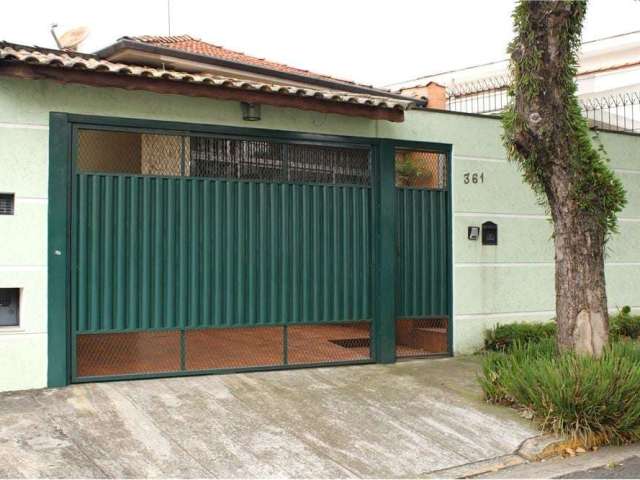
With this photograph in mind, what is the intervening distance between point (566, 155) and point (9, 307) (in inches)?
219

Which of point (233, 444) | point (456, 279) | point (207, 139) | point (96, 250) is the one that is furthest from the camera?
point (456, 279)

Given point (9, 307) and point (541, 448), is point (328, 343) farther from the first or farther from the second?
point (9, 307)

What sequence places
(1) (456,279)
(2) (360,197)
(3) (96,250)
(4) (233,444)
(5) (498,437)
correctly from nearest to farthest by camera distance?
(4) (233,444)
(5) (498,437)
(3) (96,250)
(2) (360,197)
(1) (456,279)

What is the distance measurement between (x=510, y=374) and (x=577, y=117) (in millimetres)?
2490

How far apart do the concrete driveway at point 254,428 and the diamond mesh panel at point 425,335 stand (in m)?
1.28

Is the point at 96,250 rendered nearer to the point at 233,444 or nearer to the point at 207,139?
the point at 207,139

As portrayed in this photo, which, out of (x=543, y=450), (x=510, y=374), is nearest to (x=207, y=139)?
(x=510, y=374)

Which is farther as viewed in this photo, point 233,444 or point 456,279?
point 456,279

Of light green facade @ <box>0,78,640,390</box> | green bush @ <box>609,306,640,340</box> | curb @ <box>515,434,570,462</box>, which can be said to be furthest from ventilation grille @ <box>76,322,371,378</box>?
green bush @ <box>609,306,640,340</box>

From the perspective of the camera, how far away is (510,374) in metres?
6.28

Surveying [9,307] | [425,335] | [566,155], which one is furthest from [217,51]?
[566,155]

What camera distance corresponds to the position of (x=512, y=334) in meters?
8.77

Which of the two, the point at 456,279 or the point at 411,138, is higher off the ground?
the point at 411,138

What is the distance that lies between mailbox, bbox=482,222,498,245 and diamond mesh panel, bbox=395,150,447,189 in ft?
2.64
